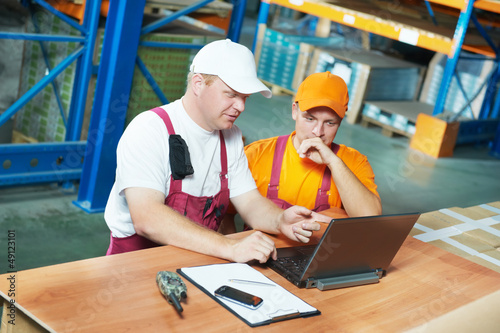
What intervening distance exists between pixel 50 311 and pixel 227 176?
4.37 ft

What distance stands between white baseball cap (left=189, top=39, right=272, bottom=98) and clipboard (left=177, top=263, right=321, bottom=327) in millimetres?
761

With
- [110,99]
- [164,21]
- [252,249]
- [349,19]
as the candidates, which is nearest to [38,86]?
[110,99]

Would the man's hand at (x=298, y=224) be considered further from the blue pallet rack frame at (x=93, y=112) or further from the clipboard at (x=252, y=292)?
the blue pallet rack frame at (x=93, y=112)

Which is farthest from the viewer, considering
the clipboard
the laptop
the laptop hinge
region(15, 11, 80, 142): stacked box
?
region(15, 11, 80, 142): stacked box

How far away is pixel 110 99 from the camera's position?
486 cm

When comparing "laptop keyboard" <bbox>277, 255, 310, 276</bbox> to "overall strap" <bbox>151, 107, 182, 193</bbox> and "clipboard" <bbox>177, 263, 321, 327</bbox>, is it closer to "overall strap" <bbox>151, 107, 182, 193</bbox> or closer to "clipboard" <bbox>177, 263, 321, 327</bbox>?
"clipboard" <bbox>177, 263, 321, 327</bbox>

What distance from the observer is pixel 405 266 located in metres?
2.71

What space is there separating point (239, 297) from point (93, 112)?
3274mm

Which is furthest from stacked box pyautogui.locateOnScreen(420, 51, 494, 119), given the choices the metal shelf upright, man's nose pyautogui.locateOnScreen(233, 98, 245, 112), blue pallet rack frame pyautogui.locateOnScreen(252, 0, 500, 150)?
man's nose pyautogui.locateOnScreen(233, 98, 245, 112)

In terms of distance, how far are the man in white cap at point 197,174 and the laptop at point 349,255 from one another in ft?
0.46

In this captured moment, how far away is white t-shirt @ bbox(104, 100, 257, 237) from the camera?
8.23 feet

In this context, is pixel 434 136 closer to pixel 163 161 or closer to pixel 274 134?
pixel 274 134

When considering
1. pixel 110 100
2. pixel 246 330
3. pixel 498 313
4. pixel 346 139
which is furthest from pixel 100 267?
pixel 346 139

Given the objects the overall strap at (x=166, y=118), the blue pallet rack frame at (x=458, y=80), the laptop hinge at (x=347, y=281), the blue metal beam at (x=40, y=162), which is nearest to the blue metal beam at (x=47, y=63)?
the blue metal beam at (x=40, y=162)
